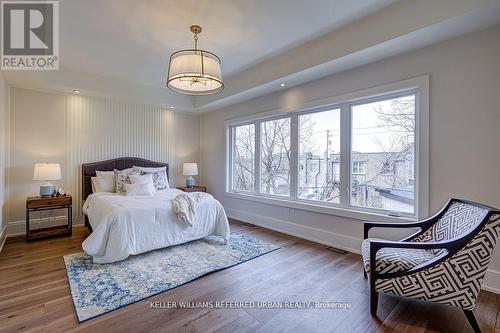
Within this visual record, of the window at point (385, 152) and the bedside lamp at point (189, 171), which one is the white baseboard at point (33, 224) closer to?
the bedside lamp at point (189, 171)

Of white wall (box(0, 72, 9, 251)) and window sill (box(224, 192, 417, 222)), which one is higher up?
white wall (box(0, 72, 9, 251))

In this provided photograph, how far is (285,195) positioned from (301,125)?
1.29 m

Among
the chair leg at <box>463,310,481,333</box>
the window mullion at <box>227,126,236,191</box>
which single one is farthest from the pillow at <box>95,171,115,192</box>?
the chair leg at <box>463,310,481,333</box>

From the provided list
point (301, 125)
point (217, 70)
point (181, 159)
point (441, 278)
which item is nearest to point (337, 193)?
point (301, 125)

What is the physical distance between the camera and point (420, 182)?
2.78 m

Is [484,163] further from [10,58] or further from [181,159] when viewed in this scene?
[10,58]

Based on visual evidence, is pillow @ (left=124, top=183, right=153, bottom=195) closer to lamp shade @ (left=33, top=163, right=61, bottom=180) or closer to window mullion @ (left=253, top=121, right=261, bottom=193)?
lamp shade @ (left=33, top=163, right=61, bottom=180)

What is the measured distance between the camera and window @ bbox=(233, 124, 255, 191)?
5.08 m

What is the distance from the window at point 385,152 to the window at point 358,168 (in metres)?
0.01

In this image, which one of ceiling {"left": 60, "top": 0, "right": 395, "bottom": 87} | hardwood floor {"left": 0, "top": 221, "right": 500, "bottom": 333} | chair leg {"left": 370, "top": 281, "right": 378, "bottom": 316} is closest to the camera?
hardwood floor {"left": 0, "top": 221, "right": 500, "bottom": 333}

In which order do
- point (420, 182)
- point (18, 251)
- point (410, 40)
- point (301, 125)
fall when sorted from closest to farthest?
point (410, 40) < point (420, 182) < point (18, 251) < point (301, 125)

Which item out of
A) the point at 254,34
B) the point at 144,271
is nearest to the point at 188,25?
the point at 254,34

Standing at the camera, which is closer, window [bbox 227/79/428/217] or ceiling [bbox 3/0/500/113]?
ceiling [bbox 3/0/500/113]

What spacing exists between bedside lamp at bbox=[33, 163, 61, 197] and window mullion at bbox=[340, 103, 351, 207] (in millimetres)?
4481
